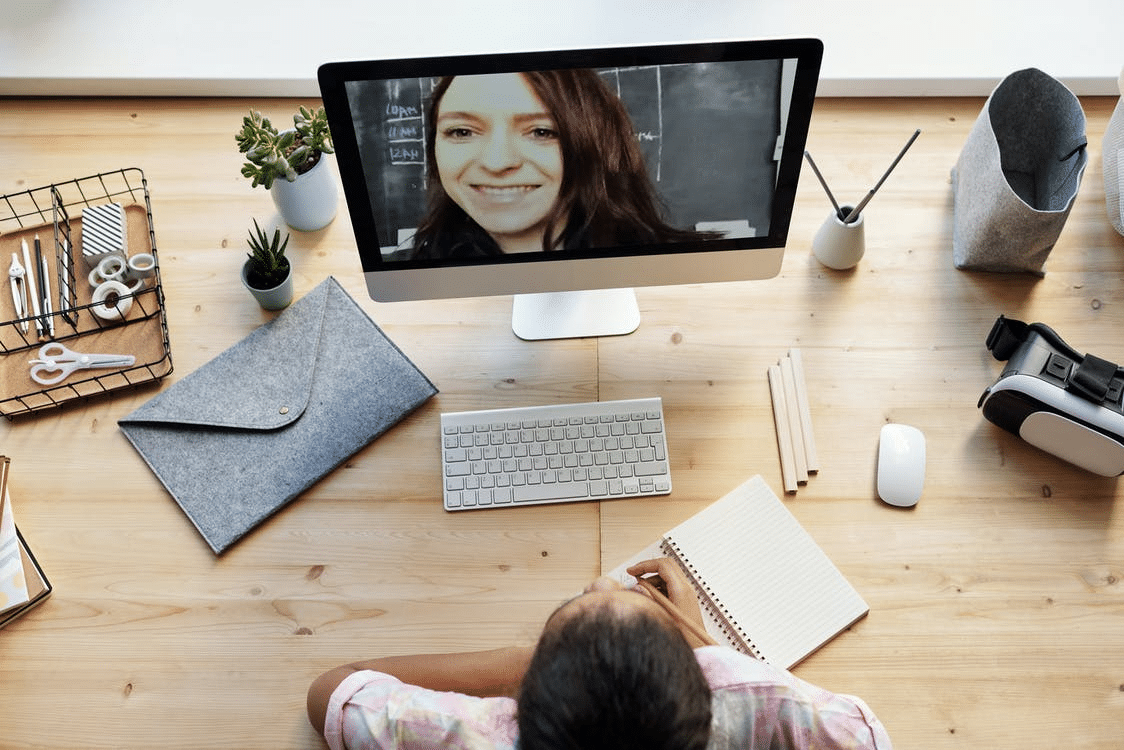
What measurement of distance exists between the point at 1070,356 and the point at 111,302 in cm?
116

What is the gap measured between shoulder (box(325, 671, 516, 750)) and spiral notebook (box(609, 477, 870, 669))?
0.23m

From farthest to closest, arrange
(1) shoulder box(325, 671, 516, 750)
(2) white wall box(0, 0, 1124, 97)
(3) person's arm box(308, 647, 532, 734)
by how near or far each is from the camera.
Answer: (2) white wall box(0, 0, 1124, 97)
(3) person's arm box(308, 647, 532, 734)
(1) shoulder box(325, 671, 516, 750)

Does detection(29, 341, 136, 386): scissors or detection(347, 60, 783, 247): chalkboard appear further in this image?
detection(29, 341, 136, 386): scissors

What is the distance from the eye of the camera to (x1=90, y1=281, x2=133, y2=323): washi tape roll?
46.1 inches

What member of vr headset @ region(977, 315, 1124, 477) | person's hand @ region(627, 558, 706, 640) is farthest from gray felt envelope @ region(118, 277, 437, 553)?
vr headset @ region(977, 315, 1124, 477)

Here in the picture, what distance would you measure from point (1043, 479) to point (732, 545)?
1.25 feet

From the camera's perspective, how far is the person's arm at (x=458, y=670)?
95cm

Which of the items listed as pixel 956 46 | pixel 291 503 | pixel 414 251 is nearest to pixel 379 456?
pixel 291 503

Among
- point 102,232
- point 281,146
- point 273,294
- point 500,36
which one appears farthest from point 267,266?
point 500,36

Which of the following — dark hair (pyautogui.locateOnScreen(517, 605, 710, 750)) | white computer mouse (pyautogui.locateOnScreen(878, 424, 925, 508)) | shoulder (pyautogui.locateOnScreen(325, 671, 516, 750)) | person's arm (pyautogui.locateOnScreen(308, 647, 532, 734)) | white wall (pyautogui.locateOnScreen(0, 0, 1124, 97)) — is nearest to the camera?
dark hair (pyautogui.locateOnScreen(517, 605, 710, 750))

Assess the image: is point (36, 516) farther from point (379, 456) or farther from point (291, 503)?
point (379, 456)

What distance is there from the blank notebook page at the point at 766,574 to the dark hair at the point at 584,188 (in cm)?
32

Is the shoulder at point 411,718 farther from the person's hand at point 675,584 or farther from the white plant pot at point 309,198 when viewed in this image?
the white plant pot at point 309,198

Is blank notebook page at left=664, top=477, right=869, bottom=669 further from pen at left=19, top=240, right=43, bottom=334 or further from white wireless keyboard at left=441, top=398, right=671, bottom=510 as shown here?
pen at left=19, top=240, right=43, bottom=334
